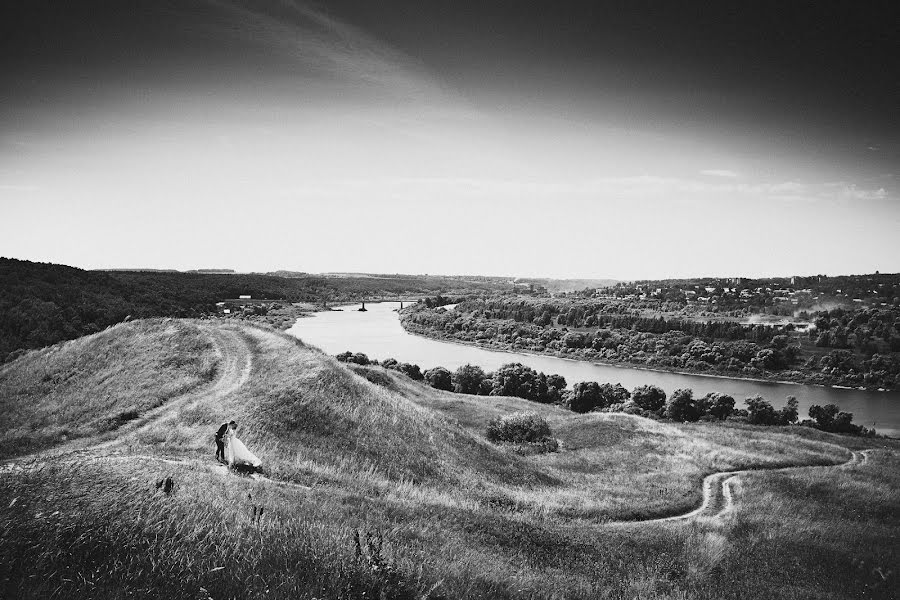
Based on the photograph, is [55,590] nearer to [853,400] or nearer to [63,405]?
[63,405]

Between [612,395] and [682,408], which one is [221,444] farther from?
[682,408]

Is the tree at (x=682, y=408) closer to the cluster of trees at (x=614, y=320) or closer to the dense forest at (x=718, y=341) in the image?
the dense forest at (x=718, y=341)

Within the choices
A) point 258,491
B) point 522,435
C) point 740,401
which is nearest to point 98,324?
point 522,435

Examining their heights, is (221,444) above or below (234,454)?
above

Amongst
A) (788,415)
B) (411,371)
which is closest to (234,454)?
(411,371)

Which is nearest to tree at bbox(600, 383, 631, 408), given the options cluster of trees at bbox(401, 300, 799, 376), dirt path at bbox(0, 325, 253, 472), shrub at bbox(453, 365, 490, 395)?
shrub at bbox(453, 365, 490, 395)

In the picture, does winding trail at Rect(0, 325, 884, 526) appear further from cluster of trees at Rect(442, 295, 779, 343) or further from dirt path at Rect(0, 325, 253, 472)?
cluster of trees at Rect(442, 295, 779, 343)
